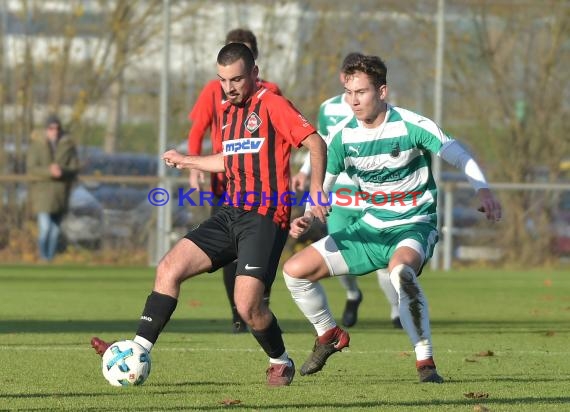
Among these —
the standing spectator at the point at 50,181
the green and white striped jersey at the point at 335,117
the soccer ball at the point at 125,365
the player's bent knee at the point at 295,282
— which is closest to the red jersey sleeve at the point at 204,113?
the green and white striped jersey at the point at 335,117

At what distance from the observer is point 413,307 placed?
747 centimetres

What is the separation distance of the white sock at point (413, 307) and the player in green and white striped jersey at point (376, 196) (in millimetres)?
146

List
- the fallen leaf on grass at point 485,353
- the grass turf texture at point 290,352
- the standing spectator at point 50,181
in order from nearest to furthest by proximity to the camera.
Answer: the grass turf texture at point 290,352
the fallen leaf on grass at point 485,353
the standing spectator at point 50,181

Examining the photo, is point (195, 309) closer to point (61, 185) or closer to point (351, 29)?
point (61, 185)

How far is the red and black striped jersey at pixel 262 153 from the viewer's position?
24.1 feet

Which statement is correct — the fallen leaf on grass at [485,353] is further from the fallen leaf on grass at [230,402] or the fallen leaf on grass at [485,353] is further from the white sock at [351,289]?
the fallen leaf on grass at [230,402]

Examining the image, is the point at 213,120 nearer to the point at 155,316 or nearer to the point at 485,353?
the point at 485,353

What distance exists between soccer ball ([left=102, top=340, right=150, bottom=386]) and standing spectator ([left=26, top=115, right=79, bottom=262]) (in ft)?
41.2

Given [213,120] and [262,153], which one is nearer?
[262,153]

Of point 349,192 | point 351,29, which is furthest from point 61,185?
point 349,192

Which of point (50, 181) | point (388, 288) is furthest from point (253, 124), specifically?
point (50, 181)

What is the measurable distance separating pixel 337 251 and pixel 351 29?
14218mm

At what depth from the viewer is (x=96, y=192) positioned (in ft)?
65.2

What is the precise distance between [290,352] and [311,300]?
1421 mm
